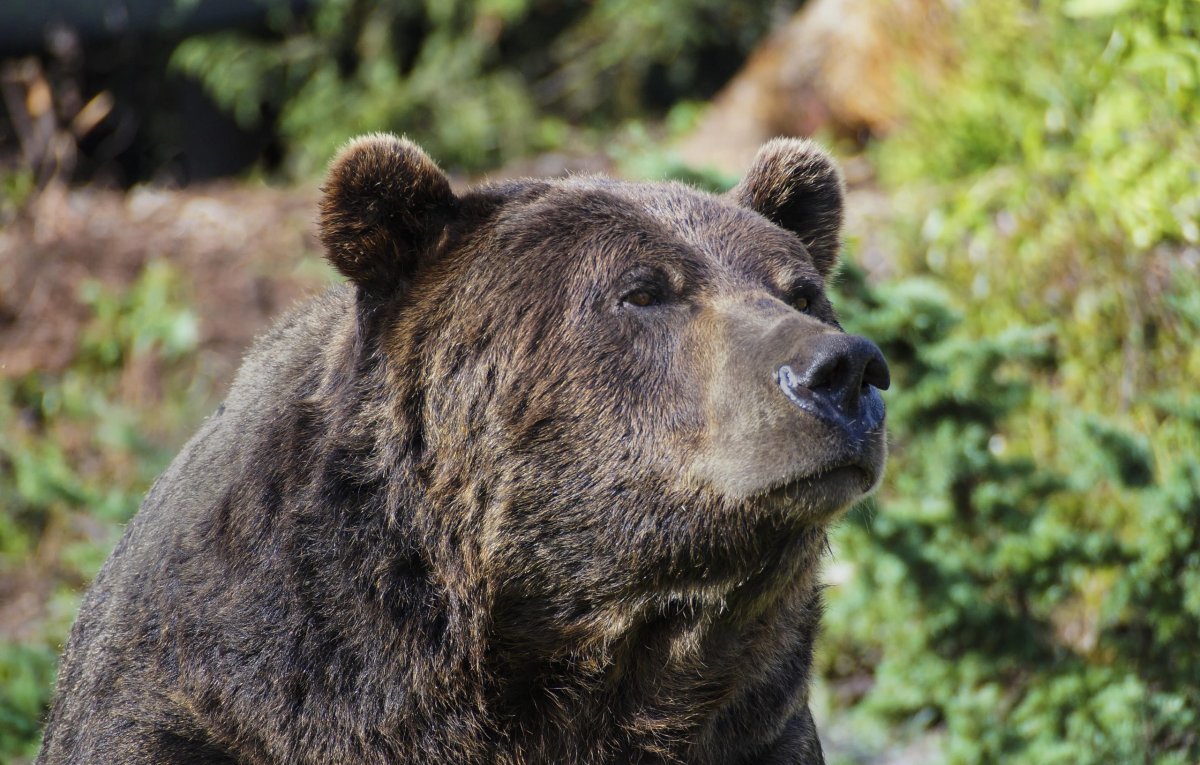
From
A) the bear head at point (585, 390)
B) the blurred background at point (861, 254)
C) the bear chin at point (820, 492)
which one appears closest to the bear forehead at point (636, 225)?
the bear head at point (585, 390)

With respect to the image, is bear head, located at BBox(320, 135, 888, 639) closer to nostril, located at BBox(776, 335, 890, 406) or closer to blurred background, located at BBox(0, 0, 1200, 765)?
nostril, located at BBox(776, 335, 890, 406)

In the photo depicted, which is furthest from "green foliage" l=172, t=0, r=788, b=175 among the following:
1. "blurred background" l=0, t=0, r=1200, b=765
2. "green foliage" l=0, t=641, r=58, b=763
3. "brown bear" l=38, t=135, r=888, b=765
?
"brown bear" l=38, t=135, r=888, b=765

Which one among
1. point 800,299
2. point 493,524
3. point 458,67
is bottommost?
point 458,67

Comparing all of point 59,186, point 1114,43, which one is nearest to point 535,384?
point 1114,43

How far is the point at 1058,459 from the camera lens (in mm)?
6074

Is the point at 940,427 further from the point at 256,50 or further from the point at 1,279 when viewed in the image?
the point at 256,50

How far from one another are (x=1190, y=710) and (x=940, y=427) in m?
1.43

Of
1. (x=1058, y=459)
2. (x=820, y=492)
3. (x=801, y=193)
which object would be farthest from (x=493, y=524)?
(x=1058, y=459)

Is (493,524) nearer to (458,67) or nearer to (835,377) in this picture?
(835,377)

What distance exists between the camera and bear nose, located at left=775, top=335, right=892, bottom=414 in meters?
2.68

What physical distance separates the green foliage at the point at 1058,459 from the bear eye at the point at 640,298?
2.32 meters

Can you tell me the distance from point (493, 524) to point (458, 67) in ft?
29.9

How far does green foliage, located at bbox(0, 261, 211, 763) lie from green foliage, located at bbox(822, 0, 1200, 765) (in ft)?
11.8

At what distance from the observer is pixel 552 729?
3.15 metres
